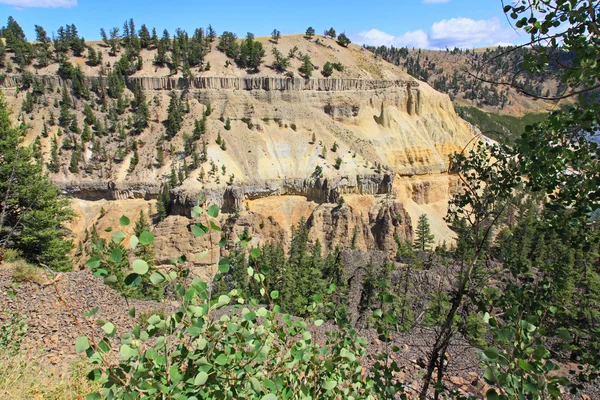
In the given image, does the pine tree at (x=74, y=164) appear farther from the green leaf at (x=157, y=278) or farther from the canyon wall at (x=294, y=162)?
the green leaf at (x=157, y=278)

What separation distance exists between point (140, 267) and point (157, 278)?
0.13 m

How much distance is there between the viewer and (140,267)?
2123 millimetres

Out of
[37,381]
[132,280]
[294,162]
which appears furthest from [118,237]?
[294,162]

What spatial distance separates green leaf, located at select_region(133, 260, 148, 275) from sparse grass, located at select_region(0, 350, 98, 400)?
4.89 metres

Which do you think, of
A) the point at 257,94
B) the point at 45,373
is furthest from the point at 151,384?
the point at 257,94

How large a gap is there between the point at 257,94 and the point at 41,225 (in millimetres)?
39343

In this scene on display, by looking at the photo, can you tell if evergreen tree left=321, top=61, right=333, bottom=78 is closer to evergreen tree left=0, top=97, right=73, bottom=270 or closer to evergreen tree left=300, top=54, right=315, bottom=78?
evergreen tree left=300, top=54, right=315, bottom=78

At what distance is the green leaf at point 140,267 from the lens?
2.08 meters

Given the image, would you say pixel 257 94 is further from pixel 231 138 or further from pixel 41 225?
pixel 41 225

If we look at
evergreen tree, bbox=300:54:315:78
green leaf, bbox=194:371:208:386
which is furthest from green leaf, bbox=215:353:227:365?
evergreen tree, bbox=300:54:315:78

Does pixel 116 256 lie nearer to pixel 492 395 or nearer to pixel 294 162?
pixel 492 395

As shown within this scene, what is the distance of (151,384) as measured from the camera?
221cm

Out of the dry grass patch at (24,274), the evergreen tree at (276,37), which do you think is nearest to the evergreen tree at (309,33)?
the evergreen tree at (276,37)

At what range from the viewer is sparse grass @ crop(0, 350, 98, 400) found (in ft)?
18.1
